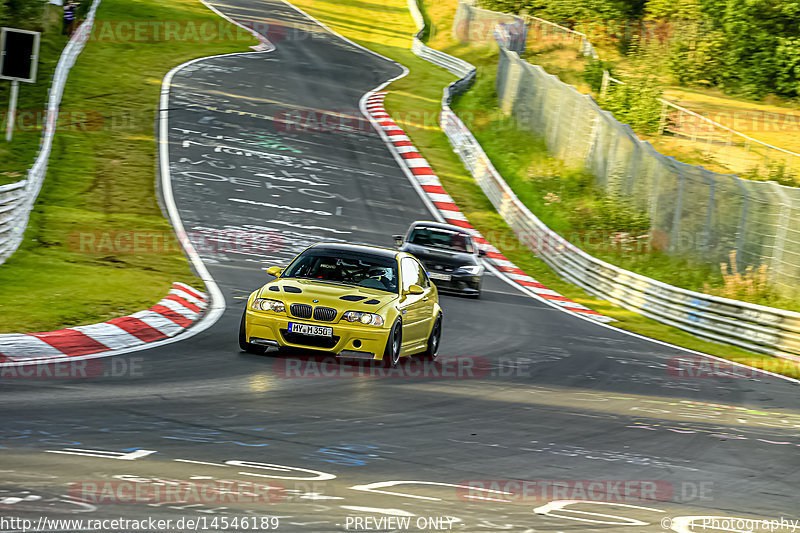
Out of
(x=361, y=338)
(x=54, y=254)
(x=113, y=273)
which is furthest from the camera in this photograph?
(x=54, y=254)

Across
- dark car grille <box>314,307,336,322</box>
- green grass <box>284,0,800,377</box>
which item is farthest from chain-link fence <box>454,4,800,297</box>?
dark car grille <box>314,307,336,322</box>

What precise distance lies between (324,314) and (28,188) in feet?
34.8

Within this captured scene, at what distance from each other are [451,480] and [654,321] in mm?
15617

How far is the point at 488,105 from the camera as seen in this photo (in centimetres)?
4103

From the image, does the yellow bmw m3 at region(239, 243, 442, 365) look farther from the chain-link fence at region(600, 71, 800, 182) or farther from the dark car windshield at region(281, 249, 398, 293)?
the chain-link fence at region(600, 71, 800, 182)

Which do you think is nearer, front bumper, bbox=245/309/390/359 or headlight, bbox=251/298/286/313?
front bumper, bbox=245/309/390/359

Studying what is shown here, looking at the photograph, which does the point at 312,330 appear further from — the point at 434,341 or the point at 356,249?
the point at 434,341

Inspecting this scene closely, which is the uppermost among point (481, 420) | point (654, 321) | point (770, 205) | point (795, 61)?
point (795, 61)

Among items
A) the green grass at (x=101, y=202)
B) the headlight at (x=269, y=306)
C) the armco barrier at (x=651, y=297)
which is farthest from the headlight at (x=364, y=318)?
the armco barrier at (x=651, y=297)

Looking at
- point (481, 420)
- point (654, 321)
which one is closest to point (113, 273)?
point (481, 420)

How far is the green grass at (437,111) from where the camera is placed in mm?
20980

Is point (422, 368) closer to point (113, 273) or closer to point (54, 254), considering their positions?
point (113, 273)

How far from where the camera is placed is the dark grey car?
20.7 metres

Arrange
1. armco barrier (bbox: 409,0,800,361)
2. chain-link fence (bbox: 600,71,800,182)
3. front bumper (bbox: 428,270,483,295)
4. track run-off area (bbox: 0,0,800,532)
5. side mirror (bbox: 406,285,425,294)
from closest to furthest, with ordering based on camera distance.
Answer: track run-off area (bbox: 0,0,800,532)
side mirror (bbox: 406,285,425,294)
armco barrier (bbox: 409,0,800,361)
front bumper (bbox: 428,270,483,295)
chain-link fence (bbox: 600,71,800,182)
